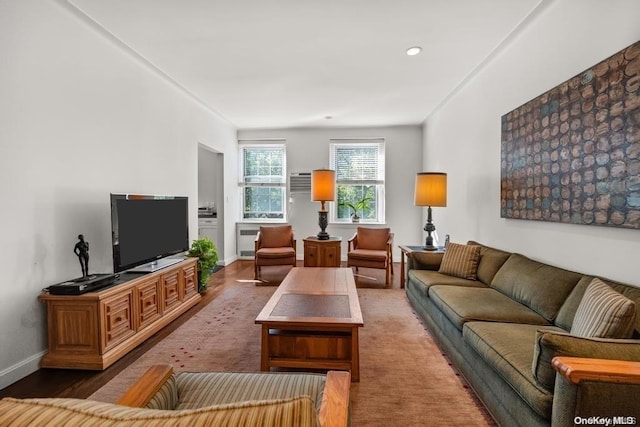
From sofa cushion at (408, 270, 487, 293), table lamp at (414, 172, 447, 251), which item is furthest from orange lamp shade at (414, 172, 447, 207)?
sofa cushion at (408, 270, 487, 293)

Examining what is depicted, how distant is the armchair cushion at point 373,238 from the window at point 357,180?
131 cm

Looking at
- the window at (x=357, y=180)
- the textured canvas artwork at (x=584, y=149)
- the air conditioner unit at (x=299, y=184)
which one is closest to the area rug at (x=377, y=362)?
the textured canvas artwork at (x=584, y=149)

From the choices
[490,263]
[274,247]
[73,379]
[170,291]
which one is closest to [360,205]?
[274,247]

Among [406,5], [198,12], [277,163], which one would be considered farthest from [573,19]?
[277,163]

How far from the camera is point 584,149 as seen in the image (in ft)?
6.99

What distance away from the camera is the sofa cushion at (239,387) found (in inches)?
48.4

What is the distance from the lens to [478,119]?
12.8 feet

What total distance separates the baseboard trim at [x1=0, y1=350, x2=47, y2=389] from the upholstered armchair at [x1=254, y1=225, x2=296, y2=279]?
2.86 meters

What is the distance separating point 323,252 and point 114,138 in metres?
2.87

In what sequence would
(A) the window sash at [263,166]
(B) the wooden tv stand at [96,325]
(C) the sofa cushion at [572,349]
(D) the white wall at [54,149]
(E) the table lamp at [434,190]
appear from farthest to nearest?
(A) the window sash at [263,166], (E) the table lamp at [434,190], (B) the wooden tv stand at [96,325], (D) the white wall at [54,149], (C) the sofa cushion at [572,349]

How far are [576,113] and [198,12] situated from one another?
2854 mm

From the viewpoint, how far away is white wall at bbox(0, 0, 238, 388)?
7.19 ft

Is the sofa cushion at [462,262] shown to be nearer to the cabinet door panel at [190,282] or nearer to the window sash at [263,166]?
the cabinet door panel at [190,282]

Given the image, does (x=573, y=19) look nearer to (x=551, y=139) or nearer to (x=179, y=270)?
(x=551, y=139)
